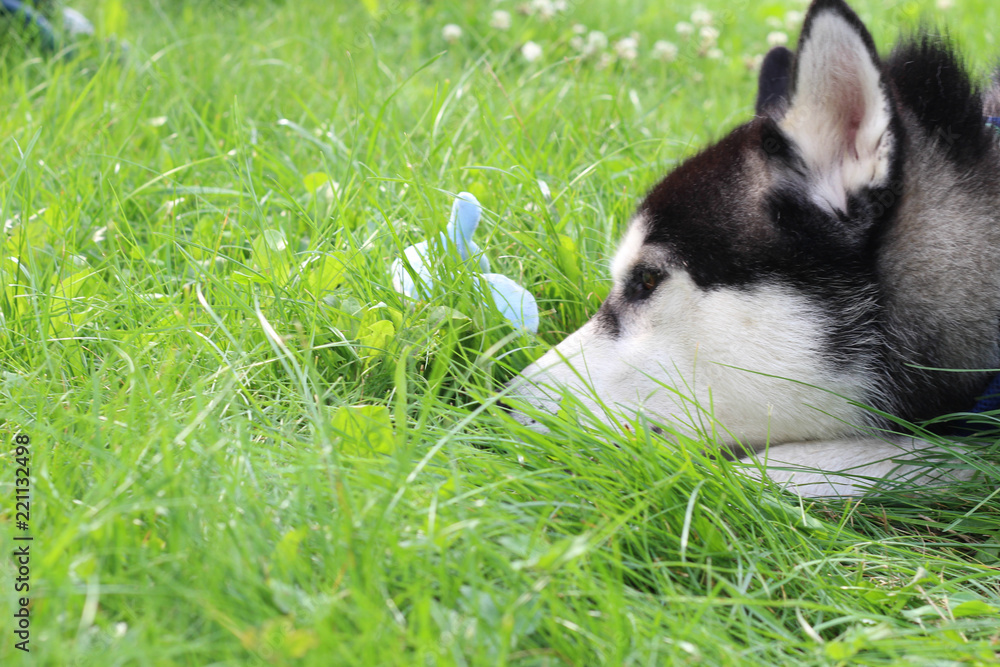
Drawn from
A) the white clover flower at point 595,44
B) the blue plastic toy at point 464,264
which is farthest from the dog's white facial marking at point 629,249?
the white clover flower at point 595,44

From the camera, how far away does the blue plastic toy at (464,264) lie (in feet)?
7.71

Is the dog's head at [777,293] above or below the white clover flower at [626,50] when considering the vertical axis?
below

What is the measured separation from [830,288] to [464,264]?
1041 mm

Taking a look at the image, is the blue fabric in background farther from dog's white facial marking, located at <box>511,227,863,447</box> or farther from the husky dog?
dog's white facial marking, located at <box>511,227,863,447</box>

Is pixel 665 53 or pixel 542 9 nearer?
pixel 665 53

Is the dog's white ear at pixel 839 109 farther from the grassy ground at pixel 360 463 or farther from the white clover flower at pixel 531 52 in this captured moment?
the white clover flower at pixel 531 52

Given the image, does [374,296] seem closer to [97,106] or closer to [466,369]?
[466,369]

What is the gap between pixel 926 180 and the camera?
6.75 ft

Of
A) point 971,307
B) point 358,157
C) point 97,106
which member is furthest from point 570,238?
point 97,106

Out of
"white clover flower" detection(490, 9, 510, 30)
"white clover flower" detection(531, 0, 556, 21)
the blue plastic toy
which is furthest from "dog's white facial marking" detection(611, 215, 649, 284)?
"white clover flower" detection(531, 0, 556, 21)

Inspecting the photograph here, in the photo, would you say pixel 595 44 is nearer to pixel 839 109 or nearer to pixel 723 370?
pixel 839 109

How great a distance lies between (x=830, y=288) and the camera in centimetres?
208

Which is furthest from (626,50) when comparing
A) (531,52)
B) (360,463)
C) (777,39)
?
(360,463)

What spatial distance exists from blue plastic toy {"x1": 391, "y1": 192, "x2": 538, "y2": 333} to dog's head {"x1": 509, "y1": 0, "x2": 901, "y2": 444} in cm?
28
